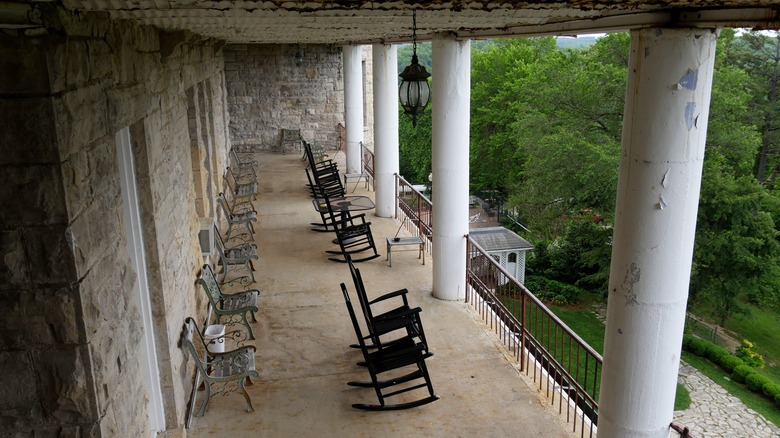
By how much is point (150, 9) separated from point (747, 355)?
54.1ft

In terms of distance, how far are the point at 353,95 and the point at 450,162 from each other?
229 inches

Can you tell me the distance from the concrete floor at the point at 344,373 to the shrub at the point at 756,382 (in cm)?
970

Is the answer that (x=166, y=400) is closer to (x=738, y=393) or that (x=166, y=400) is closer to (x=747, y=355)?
(x=738, y=393)

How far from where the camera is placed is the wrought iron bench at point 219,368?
448 centimetres

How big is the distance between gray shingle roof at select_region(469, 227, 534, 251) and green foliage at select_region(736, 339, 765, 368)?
6008 mm

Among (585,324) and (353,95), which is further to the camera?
(585,324)

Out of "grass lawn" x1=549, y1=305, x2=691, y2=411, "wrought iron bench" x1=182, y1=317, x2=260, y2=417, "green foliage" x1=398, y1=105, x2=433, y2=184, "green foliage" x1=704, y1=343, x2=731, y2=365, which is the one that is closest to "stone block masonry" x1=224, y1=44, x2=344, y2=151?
"grass lawn" x1=549, y1=305, x2=691, y2=411

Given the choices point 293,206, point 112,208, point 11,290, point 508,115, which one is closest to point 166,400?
point 112,208

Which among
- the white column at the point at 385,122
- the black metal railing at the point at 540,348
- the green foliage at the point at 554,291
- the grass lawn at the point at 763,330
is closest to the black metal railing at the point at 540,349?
the black metal railing at the point at 540,348

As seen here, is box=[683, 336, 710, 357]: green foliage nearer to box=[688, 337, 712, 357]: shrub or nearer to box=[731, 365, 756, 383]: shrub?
box=[688, 337, 712, 357]: shrub

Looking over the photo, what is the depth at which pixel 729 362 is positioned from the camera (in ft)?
48.8

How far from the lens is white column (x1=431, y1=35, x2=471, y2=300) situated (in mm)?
6332

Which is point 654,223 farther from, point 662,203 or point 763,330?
point 763,330

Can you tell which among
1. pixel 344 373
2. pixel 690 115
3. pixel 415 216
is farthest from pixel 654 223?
pixel 415 216
